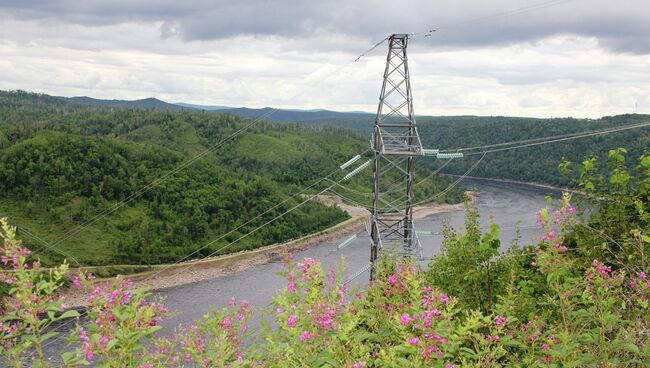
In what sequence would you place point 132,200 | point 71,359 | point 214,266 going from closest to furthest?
point 71,359
point 214,266
point 132,200

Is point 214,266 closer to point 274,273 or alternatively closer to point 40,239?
point 274,273

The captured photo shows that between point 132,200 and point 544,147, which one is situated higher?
point 544,147

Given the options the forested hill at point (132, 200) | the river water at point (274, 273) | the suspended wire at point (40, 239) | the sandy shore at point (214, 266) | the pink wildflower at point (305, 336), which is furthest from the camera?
the forested hill at point (132, 200)

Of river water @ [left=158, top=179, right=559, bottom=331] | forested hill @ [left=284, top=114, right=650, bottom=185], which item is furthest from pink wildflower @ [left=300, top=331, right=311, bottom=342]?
forested hill @ [left=284, top=114, right=650, bottom=185]

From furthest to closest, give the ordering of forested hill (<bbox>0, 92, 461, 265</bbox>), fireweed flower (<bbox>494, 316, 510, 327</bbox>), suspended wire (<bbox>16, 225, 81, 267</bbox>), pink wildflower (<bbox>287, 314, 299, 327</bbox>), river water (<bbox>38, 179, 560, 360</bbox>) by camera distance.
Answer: forested hill (<bbox>0, 92, 461, 265</bbox>)
suspended wire (<bbox>16, 225, 81, 267</bbox>)
river water (<bbox>38, 179, 560, 360</bbox>)
fireweed flower (<bbox>494, 316, 510, 327</bbox>)
pink wildflower (<bbox>287, 314, 299, 327</bbox>)

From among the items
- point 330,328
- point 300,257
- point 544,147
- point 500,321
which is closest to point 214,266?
point 300,257

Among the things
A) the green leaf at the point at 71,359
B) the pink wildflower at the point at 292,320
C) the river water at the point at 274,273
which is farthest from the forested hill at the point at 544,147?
the green leaf at the point at 71,359

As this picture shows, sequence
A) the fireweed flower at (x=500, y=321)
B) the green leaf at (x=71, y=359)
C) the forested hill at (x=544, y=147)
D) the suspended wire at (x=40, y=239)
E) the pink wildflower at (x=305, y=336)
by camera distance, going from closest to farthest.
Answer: the green leaf at (x=71, y=359) → the pink wildflower at (x=305, y=336) → the fireweed flower at (x=500, y=321) → the suspended wire at (x=40, y=239) → the forested hill at (x=544, y=147)

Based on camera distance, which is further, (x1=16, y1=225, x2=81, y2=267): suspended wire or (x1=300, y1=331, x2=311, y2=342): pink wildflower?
(x1=16, y1=225, x2=81, y2=267): suspended wire

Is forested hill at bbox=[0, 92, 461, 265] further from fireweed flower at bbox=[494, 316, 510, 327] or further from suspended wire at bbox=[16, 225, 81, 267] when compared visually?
fireweed flower at bbox=[494, 316, 510, 327]

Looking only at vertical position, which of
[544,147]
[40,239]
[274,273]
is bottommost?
[274,273]

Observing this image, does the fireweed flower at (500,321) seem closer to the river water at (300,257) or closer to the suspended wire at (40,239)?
the river water at (300,257)

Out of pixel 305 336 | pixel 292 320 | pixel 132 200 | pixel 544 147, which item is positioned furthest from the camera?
pixel 544 147
